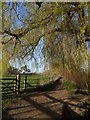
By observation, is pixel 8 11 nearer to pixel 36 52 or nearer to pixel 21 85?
pixel 36 52

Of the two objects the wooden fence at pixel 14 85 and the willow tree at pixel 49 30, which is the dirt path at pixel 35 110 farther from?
the wooden fence at pixel 14 85

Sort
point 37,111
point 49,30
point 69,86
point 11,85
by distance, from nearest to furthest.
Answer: point 49,30 → point 37,111 → point 11,85 → point 69,86

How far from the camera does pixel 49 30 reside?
4934 millimetres

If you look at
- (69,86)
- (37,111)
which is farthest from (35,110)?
(69,86)

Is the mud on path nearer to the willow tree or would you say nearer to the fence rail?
the willow tree

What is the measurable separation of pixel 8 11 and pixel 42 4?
2.04ft

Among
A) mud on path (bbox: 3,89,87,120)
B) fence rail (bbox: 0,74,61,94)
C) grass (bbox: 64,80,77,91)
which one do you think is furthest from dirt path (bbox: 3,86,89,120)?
grass (bbox: 64,80,77,91)

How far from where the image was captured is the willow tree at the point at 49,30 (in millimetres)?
4414

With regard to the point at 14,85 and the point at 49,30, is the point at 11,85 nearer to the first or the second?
the point at 14,85

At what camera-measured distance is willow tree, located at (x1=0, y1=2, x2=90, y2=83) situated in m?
4.41

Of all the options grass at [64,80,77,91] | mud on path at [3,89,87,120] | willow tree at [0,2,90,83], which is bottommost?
mud on path at [3,89,87,120]

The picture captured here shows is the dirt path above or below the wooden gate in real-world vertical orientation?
below

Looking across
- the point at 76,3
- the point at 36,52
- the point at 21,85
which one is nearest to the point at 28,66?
the point at 36,52

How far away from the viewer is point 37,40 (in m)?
5.26
